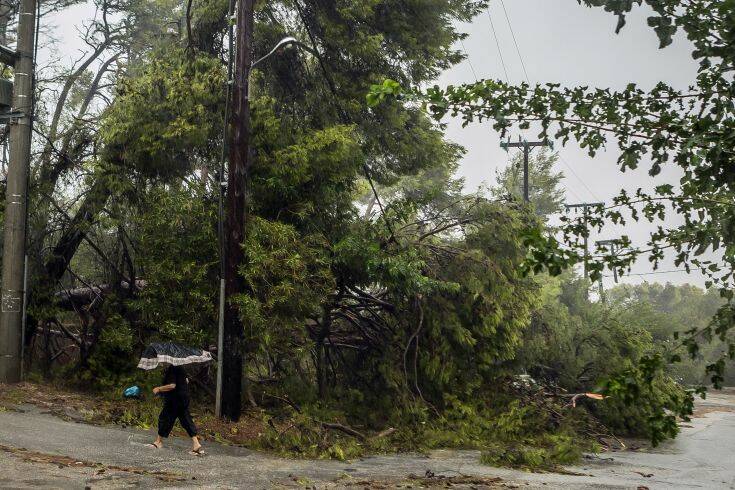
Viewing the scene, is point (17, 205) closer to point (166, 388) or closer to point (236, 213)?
point (236, 213)

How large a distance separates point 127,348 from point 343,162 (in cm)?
542

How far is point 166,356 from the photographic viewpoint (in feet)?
33.6

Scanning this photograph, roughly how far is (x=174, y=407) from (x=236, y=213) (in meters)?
3.67

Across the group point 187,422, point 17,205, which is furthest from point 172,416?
point 17,205

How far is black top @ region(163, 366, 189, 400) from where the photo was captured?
34.4 feet

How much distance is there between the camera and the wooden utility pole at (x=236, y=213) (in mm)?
12711

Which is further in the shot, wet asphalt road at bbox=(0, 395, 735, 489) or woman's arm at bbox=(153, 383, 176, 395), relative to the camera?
A: woman's arm at bbox=(153, 383, 176, 395)

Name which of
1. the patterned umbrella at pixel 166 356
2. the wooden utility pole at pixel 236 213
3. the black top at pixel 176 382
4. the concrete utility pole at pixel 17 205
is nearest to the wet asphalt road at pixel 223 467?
the black top at pixel 176 382

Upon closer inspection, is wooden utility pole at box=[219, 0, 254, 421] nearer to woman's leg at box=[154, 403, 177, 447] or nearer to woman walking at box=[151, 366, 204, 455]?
woman walking at box=[151, 366, 204, 455]

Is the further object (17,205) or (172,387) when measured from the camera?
(17,205)

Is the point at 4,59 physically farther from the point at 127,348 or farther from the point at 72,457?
the point at 72,457

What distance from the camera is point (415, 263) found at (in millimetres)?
14117

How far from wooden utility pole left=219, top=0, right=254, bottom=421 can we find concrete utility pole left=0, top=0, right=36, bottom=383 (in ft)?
12.0

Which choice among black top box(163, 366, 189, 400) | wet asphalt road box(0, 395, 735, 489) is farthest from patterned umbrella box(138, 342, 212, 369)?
wet asphalt road box(0, 395, 735, 489)
